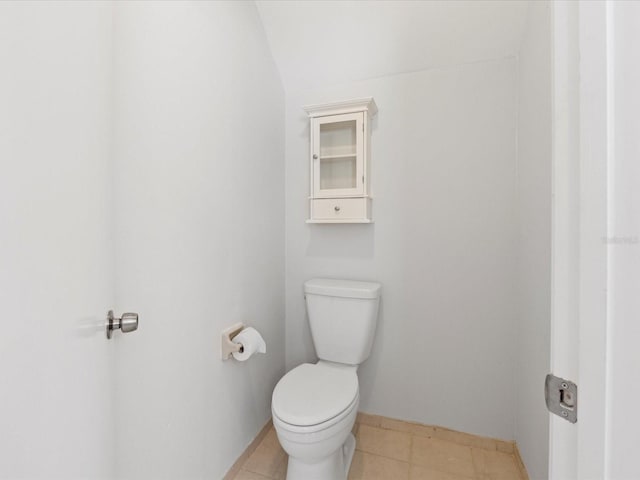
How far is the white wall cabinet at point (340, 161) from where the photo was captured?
1.45 metres

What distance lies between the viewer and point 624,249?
31 cm

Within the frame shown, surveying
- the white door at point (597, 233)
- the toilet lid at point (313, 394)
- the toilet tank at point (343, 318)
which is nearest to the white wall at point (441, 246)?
the toilet tank at point (343, 318)

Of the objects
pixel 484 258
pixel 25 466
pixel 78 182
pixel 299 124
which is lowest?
pixel 25 466

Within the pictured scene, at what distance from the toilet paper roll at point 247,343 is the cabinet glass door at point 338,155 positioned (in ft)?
2.54

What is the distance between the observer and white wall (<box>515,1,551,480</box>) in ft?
3.22

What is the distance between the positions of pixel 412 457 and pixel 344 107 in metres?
1.75

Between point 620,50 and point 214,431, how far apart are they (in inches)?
→ 57.4

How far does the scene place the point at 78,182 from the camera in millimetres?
484

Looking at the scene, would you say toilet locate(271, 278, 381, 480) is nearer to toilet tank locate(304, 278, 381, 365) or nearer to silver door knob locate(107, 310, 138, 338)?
toilet tank locate(304, 278, 381, 365)

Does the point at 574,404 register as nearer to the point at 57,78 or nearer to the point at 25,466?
the point at 25,466

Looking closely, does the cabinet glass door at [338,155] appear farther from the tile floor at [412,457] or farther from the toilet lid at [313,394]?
the tile floor at [412,457]

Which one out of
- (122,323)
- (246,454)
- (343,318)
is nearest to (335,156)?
(343,318)

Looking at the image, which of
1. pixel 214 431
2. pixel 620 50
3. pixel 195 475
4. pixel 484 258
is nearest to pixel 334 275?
pixel 484 258

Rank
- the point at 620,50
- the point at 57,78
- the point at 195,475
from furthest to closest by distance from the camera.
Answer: the point at 195,475, the point at 57,78, the point at 620,50
